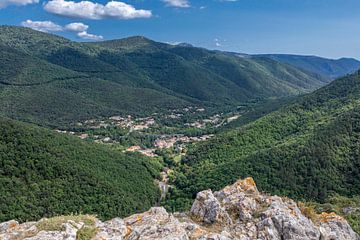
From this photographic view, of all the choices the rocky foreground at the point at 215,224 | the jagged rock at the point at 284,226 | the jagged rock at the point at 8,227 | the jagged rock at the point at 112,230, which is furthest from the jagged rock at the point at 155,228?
the jagged rock at the point at 8,227

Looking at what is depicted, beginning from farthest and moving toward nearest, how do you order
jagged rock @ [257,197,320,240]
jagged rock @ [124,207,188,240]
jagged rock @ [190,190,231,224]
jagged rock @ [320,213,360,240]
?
jagged rock @ [320,213,360,240] → jagged rock @ [190,190,231,224] → jagged rock @ [257,197,320,240] → jagged rock @ [124,207,188,240]

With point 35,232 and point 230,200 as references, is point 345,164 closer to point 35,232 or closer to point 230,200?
point 230,200

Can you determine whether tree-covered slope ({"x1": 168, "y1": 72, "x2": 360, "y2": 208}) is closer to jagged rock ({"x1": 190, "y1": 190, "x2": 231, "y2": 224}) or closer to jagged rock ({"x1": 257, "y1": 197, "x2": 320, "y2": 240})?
jagged rock ({"x1": 257, "y1": 197, "x2": 320, "y2": 240})

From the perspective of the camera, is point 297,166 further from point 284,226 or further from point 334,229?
point 284,226

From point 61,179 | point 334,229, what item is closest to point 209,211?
point 334,229

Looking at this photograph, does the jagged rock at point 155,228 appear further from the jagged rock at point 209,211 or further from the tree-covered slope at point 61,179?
the tree-covered slope at point 61,179

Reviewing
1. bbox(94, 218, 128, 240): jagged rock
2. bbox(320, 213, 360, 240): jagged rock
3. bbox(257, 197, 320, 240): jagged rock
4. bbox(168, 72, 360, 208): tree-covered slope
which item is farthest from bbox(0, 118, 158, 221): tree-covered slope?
bbox(257, 197, 320, 240): jagged rock
